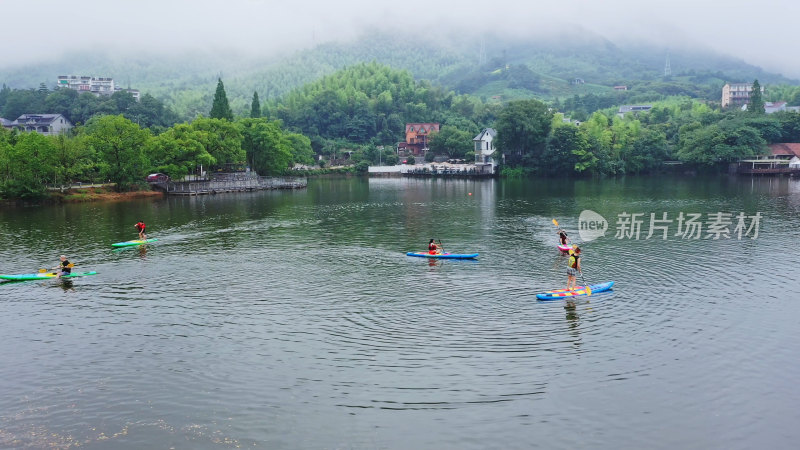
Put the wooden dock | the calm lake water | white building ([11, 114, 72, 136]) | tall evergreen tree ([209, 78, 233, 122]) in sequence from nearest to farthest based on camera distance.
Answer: the calm lake water → the wooden dock → tall evergreen tree ([209, 78, 233, 122]) → white building ([11, 114, 72, 136])

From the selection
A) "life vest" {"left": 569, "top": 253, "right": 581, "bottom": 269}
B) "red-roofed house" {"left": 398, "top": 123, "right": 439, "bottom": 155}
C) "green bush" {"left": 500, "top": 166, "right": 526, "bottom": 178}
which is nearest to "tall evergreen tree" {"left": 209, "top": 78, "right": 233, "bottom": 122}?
"green bush" {"left": 500, "top": 166, "right": 526, "bottom": 178}

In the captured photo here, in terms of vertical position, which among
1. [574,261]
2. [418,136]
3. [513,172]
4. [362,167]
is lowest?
[574,261]

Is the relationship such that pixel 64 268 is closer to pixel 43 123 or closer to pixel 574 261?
pixel 574 261

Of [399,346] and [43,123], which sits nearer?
[399,346]

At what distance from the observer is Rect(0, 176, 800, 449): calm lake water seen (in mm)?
16891

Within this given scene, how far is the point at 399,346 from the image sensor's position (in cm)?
2273

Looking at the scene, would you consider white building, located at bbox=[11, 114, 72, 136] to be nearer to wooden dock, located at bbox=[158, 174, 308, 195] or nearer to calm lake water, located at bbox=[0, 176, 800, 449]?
wooden dock, located at bbox=[158, 174, 308, 195]

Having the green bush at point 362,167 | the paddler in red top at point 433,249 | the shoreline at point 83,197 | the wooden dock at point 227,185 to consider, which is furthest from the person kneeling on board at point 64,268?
the green bush at point 362,167

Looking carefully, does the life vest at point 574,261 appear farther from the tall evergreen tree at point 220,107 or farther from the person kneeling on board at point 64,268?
the tall evergreen tree at point 220,107

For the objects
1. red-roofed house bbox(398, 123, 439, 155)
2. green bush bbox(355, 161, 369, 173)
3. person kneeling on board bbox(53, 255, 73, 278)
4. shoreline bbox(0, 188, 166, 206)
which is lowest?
person kneeling on board bbox(53, 255, 73, 278)

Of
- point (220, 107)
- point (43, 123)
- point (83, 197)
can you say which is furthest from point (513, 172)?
point (43, 123)

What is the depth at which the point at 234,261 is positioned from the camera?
128 feet

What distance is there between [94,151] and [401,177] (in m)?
71.3

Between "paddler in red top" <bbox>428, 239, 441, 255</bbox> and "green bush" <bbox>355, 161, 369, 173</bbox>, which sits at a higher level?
"green bush" <bbox>355, 161, 369, 173</bbox>
